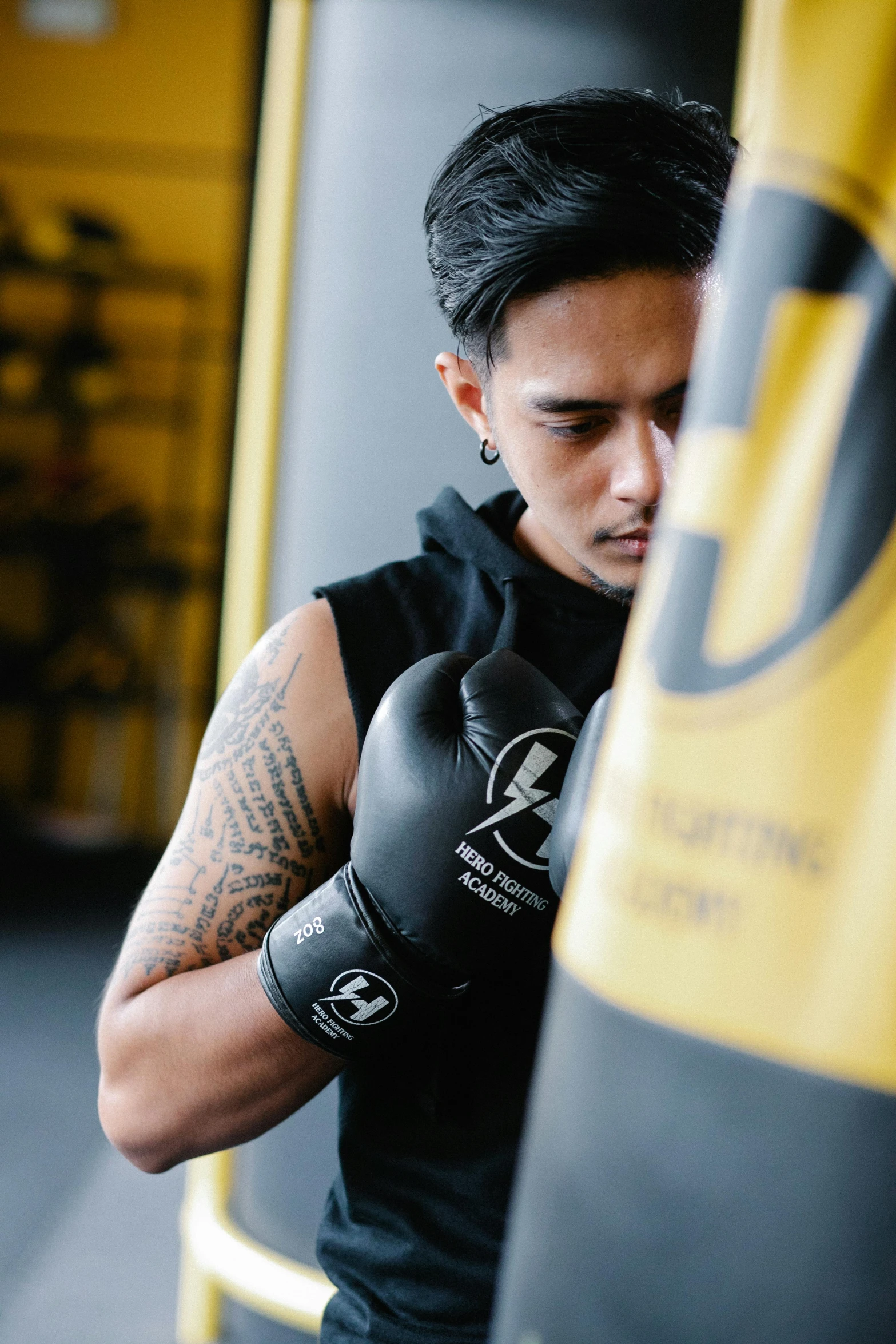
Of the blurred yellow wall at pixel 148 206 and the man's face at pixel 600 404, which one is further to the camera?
the blurred yellow wall at pixel 148 206

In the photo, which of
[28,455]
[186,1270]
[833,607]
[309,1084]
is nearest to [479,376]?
[309,1084]

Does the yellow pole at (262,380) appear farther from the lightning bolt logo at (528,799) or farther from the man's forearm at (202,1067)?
the lightning bolt logo at (528,799)

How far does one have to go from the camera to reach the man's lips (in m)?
0.89

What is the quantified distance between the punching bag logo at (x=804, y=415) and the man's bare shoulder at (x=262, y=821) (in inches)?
22.3

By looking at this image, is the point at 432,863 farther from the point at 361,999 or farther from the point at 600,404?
the point at 600,404

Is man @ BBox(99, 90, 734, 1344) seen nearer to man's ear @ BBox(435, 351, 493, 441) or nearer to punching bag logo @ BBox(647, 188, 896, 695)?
man's ear @ BBox(435, 351, 493, 441)

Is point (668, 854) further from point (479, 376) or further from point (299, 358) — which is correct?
point (299, 358)

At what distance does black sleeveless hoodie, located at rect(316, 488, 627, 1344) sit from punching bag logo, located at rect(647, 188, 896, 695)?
0.53 meters

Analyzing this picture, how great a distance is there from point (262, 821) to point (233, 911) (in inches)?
2.9

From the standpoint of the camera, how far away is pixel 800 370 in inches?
14.6

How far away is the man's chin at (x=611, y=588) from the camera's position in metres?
0.92

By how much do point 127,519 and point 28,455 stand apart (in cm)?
56

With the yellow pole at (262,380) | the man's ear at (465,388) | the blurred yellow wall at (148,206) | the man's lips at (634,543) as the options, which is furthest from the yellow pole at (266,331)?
the blurred yellow wall at (148,206)

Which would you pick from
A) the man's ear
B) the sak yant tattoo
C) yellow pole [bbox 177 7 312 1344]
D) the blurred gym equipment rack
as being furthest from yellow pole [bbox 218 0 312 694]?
the blurred gym equipment rack
